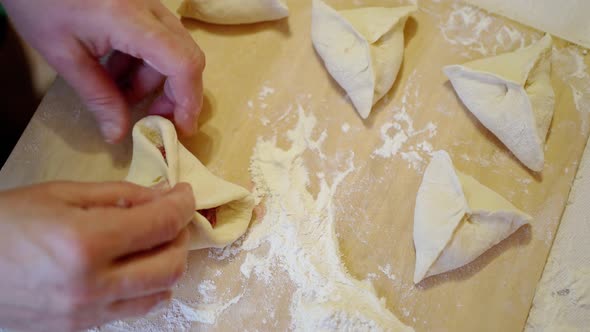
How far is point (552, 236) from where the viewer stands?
116 centimetres

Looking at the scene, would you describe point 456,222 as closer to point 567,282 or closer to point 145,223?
point 567,282

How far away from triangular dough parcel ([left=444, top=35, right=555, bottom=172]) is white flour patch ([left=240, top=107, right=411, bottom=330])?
362mm

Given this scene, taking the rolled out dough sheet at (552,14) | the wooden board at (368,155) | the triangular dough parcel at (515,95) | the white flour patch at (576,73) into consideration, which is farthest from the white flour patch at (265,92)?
the white flour patch at (576,73)

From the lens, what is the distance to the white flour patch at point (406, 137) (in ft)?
3.96

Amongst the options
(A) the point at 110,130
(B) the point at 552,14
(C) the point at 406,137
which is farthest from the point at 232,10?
(B) the point at 552,14

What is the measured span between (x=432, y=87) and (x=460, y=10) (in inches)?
10.7

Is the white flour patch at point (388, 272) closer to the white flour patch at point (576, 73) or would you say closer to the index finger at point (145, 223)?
the index finger at point (145, 223)

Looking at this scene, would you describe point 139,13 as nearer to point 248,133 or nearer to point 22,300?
point 248,133

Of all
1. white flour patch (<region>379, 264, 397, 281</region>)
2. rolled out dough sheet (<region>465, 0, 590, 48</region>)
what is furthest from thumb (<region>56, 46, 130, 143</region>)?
rolled out dough sheet (<region>465, 0, 590, 48</region>)

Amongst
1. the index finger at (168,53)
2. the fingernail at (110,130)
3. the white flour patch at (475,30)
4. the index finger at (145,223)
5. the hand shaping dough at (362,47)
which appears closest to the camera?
the index finger at (145,223)

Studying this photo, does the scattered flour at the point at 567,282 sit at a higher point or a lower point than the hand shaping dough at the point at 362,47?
lower

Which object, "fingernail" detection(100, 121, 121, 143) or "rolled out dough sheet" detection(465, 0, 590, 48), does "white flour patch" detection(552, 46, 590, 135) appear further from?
"fingernail" detection(100, 121, 121, 143)

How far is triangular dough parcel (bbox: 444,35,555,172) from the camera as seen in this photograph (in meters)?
1.16

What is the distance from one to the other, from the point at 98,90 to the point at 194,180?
281 mm
